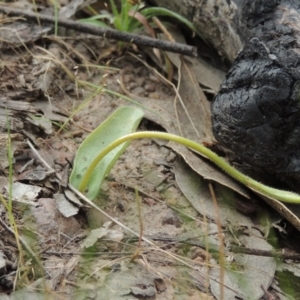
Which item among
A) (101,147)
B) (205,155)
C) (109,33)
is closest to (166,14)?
(109,33)

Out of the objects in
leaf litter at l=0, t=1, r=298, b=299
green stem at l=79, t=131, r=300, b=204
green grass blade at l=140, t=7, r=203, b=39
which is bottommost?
leaf litter at l=0, t=1, r=298, b=299

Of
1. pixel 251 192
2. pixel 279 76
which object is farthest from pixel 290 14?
pixel 251 192

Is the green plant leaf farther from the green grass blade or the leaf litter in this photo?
the green grass blade

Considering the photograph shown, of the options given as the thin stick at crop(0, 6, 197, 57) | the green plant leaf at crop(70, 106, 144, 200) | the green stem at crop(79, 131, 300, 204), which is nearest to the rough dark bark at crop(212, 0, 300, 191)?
the green stem at crop(79, 131, 300, 204)

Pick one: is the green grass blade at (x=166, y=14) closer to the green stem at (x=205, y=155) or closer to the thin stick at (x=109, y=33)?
the thin stick at (x=109, y=33)

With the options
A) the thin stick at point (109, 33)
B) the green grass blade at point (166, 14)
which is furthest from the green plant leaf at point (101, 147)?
the green grass blade at point (166, 14)

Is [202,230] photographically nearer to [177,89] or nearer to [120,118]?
[120,118]

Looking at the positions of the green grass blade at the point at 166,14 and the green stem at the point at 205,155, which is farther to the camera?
the green grass blade at the point at 166,14
